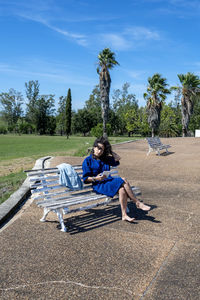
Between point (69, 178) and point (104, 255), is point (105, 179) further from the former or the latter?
Result: point (104, 255)

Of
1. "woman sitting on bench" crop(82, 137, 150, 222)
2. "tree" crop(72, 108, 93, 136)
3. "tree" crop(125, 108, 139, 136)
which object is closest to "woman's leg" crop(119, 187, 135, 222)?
"woman sitting on bench" crop(82, 137, 150, 222)

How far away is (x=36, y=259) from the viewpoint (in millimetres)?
3248

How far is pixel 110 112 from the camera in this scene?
220ft

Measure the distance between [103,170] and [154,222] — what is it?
121cm

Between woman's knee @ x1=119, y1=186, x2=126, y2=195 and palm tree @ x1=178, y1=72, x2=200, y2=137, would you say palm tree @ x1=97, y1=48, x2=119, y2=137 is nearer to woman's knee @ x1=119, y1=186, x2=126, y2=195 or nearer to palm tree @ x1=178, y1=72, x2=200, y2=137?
palm tree @ x1=178, y1=72, x2=200, y2=137

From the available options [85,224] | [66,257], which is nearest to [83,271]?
[66,257]

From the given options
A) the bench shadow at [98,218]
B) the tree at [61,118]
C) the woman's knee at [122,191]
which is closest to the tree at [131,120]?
the tree at [61,118]

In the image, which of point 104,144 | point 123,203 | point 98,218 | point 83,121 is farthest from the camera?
point 83,121

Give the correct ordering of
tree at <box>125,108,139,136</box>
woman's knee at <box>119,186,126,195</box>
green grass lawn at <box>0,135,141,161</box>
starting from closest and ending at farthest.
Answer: woman's knee at <box>119,186,126,195</box>
green grass lawn at <box>0,135,141,161</box>
tree at <box>125,108,139,136</box>

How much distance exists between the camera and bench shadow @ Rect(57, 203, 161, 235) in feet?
13.9

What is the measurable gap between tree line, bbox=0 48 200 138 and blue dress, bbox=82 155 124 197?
25.1 meters

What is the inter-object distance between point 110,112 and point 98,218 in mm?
63097

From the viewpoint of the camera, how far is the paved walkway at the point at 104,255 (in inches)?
106

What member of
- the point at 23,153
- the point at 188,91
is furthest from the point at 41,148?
the point at 188,91
